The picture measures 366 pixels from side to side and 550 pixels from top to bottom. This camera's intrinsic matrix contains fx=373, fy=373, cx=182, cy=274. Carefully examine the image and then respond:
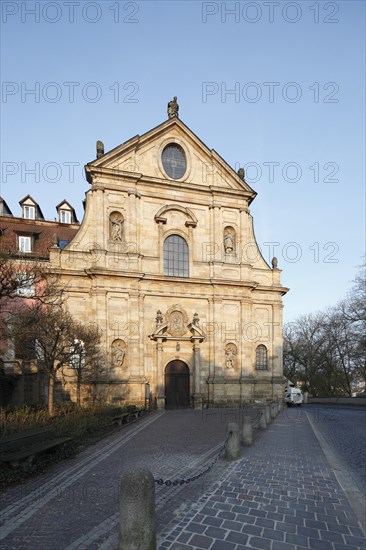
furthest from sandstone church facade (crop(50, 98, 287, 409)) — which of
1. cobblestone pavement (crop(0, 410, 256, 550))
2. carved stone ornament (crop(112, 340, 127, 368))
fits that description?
cobblestone pavement (crop(0, 410, 256, 550))

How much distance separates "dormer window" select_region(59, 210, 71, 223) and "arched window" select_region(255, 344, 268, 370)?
19799 millimetres

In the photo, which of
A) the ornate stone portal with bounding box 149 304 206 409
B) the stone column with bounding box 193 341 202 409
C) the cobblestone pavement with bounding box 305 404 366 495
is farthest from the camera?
the stone column with bounding box 193 341 202 409

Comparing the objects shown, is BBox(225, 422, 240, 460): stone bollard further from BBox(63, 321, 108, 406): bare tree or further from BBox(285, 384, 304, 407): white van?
BBox(285, 384, 304, 407): white van

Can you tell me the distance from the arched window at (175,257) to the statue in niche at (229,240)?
321 centimetres

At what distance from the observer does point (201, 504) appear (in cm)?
612

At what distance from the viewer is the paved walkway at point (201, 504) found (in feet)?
16.3

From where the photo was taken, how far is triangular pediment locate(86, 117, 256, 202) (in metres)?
24.9

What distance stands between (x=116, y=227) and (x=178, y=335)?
27.4ft

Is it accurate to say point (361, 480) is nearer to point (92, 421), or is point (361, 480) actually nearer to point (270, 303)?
point (92, 421)

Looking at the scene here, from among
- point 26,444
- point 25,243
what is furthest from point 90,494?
point 25,243

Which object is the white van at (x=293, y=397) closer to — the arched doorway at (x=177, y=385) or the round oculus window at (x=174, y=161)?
the arched doorway at (x=177, y=385)

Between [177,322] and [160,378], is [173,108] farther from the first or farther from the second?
[160,378]

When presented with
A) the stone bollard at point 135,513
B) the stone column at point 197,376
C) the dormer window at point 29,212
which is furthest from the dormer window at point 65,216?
the stone bollard at point 135,513

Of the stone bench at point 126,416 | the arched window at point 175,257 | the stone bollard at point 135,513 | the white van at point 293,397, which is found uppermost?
the arched window at point 175,257
